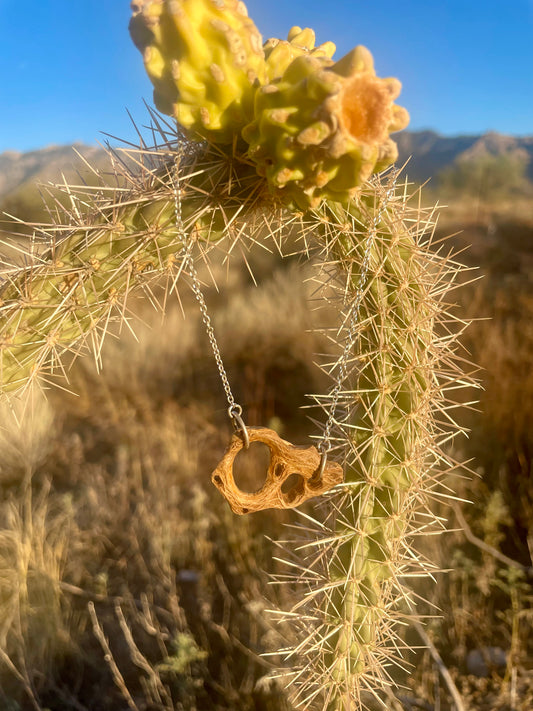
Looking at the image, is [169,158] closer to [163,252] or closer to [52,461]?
[163,252]

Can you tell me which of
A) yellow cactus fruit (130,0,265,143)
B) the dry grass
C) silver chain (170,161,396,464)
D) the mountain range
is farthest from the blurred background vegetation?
the mountain range

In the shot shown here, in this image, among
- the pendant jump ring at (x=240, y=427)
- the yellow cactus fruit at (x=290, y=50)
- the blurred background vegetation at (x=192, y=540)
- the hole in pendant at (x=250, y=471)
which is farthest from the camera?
the hole in pendant at (x=250, y=471)

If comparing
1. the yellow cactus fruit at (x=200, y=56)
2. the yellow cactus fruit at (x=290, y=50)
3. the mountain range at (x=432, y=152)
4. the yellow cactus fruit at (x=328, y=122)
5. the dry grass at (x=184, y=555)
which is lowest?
the dry grass at (x=184, y=555)

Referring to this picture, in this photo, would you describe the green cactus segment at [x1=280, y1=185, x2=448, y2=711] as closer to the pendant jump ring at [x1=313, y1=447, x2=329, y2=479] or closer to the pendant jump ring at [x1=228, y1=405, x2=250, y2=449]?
the pendant jump ring at [x1=313, y1=447, x2=329, y2=479]

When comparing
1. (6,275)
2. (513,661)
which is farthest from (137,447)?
(6,275)

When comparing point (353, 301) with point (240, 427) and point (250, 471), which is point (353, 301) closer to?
point (240, 427)

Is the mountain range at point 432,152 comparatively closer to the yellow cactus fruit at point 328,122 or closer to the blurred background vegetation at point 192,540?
the blurred background vegetation at point 192,540

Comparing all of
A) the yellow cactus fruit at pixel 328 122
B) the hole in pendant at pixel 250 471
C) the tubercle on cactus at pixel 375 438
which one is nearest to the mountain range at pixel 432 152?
the hole in pendant at pixel 250 471
